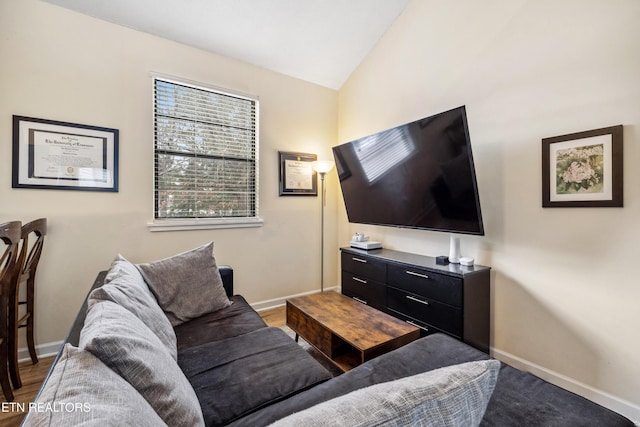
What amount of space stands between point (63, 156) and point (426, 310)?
3.06 metres

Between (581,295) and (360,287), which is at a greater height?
(581,295)

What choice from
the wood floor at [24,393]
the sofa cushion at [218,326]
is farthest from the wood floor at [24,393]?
the sofa cushion at [218,326]

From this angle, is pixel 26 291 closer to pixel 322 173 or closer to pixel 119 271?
pixel 119 271

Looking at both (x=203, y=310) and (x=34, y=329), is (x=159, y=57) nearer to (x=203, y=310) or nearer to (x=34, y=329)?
(x=203, y=310)

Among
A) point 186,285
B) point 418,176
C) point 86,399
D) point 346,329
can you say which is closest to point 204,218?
point 186,285

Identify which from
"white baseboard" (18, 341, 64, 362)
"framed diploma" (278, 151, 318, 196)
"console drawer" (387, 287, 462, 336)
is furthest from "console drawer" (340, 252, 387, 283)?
"white baseboard" (18, 341, 64, 362)

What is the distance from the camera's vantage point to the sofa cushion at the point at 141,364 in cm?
69

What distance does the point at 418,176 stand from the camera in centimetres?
237

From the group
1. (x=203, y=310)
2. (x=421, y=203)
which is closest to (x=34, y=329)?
(x=203, y=310)

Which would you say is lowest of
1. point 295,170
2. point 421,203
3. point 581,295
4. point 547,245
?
point 581,295

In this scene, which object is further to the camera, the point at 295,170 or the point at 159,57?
the point at 295,170

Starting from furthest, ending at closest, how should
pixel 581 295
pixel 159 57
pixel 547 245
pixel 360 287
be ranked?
pixel 360 287 → pixel 159 57 → pixel 547 245 → pixel 581 295

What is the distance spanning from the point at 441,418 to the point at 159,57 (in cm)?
321

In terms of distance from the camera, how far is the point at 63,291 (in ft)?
7.46
